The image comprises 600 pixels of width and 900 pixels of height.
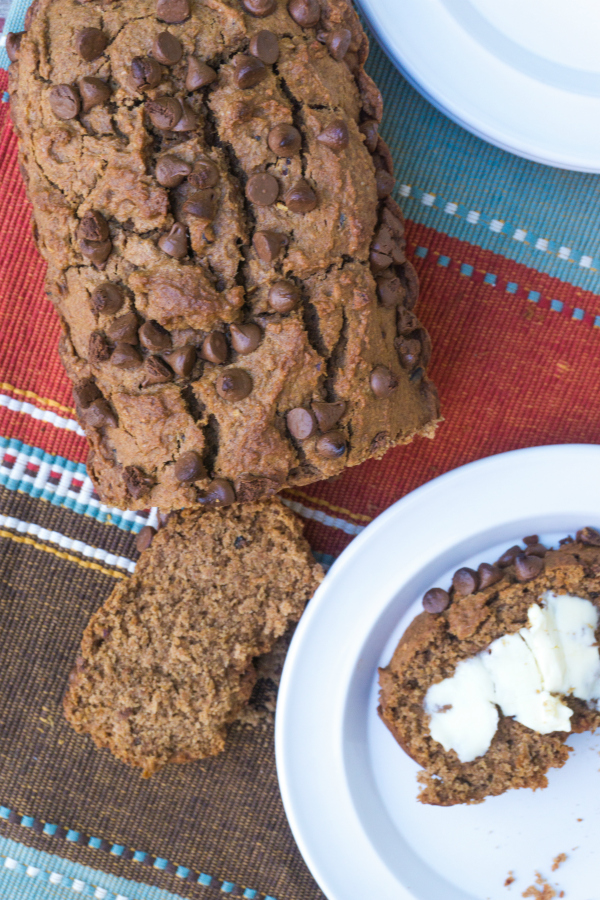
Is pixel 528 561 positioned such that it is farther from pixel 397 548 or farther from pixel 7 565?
pixel 7 565

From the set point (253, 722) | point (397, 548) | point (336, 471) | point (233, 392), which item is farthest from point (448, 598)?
point (233, 392)

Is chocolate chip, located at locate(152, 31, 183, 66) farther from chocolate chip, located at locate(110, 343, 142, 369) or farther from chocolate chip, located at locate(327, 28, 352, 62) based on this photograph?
chocolate chip, located at locate(110, 343, 142, 369)

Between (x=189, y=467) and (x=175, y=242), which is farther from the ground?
(x=175, y=242)

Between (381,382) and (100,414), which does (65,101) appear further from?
(381,382)

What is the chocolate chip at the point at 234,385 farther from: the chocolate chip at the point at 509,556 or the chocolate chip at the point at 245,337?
the chocolate chip at the point at 509,556

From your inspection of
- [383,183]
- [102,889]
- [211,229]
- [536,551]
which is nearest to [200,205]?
[211,229]

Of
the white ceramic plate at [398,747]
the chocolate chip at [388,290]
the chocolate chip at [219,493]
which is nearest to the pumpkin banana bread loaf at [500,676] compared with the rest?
the white ceramic plate at [398,747]

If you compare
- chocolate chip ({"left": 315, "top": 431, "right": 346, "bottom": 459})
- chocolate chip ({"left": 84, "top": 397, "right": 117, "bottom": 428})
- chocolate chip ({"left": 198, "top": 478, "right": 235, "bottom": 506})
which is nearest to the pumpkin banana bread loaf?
chocolate chip ({"left": 315, "top": 431, "right": 346, "bottom": 459})
